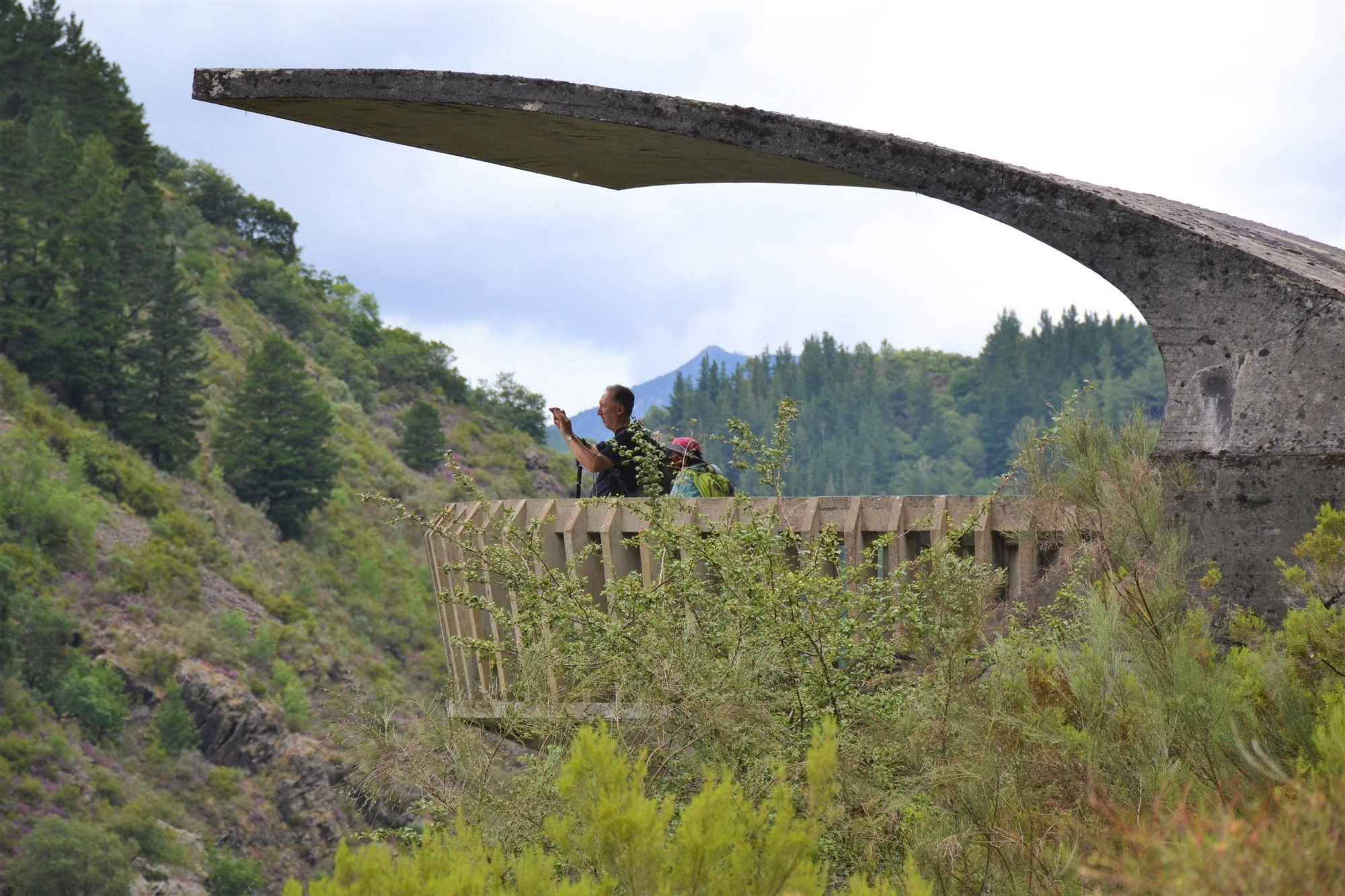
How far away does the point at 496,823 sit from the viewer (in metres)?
3.36

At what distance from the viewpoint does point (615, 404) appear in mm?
6555

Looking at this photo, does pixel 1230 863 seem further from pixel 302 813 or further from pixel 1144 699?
pixel 302 813

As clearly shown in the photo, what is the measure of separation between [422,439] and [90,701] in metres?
28.2

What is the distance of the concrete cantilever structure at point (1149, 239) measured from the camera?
407 centimetres

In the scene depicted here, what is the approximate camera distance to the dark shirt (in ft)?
19.3

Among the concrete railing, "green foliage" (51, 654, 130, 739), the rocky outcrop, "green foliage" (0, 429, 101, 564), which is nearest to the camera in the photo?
the concrete railing

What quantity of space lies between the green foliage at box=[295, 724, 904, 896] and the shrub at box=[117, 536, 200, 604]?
36.7 metres

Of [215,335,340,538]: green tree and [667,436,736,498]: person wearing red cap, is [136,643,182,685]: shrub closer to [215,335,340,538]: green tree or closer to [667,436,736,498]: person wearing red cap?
[215,335,340,538]: green tree

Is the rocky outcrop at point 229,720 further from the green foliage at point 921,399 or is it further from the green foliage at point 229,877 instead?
the green foliage at point 921,399

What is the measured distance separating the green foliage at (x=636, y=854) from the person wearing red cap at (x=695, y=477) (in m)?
3.43

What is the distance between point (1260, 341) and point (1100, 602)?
106cm

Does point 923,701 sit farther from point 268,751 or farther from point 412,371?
point 412,371

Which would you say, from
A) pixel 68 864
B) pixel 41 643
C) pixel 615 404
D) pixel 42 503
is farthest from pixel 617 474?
pixel 42 503

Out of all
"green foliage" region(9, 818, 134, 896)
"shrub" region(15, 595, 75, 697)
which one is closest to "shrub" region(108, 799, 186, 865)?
"green foliage" region(9, 818, 134, 896)
